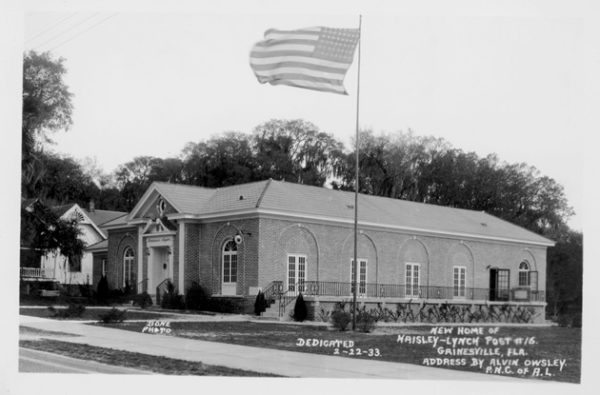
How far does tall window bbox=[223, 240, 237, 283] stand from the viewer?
32062mm

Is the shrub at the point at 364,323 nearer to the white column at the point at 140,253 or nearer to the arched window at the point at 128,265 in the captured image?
the white column at the point at 140,253

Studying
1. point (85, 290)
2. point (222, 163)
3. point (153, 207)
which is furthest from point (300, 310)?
point (222, 163)

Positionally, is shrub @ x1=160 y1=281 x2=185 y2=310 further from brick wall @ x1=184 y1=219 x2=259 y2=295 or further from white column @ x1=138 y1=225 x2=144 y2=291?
white column @ x1=138 y1=225 x2=144 y2=291

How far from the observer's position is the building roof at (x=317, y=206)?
32.1m

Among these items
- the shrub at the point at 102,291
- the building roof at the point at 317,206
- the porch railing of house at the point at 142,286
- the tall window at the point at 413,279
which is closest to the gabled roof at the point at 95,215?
the building roof at the point at 317,206

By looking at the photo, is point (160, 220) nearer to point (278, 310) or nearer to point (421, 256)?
point (278, 310)

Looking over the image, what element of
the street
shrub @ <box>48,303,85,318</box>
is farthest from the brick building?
the street

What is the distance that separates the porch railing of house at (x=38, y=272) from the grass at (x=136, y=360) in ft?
80.1

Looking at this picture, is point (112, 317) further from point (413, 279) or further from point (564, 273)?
point (564, 273)

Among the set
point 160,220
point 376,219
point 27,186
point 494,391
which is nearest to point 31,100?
point 27,186

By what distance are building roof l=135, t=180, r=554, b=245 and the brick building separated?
6 centimetres

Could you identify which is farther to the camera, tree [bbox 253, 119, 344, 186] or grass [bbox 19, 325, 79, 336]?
tree [bbox 253, 119, 344, 186]

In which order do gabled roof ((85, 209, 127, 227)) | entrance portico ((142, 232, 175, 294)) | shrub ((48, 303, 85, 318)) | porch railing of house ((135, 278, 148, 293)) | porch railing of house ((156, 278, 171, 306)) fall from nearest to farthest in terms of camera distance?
shrub ((48, 303, 85, 318)) < porch railing of house ((156, 278, 171, 306)) < entrance portico ((142, 232, 175, 294)) < porch railing of house ((135, 278, 148, 293)) < gabled roof ((85, 209, 127, 227))

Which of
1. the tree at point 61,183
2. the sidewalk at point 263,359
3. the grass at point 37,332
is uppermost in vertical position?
the tree at point 61,183
